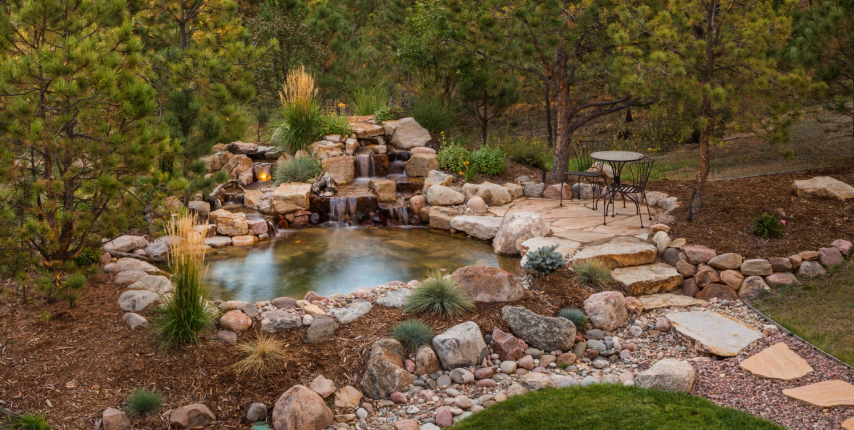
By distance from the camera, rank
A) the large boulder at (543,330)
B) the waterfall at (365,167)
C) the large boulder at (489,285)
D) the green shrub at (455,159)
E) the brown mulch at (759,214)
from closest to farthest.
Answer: the large boulder at (543,330) < the large boulder at (489,285) < the brown mulch at (759,214) < the green shrub at (455,159) < the waterfall at (365,167)

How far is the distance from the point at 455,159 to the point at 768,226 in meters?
4.94

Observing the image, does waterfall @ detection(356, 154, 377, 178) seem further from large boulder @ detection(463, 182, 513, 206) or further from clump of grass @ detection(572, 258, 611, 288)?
clump of grass @ detection(572, 258, 611, 288)

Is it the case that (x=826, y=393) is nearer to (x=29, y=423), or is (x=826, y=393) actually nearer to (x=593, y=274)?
(x=593, y=274)

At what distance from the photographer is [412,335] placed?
4.53 m

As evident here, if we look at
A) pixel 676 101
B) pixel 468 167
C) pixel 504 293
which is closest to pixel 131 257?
pixel 504 293

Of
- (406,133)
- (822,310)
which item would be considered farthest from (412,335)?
(406,133)

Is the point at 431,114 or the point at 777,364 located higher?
the point at 431,114

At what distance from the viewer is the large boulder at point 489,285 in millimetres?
5203

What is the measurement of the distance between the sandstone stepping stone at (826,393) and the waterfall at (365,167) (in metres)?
7.23

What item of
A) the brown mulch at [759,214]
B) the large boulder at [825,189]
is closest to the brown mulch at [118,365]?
the brown mulch at [759,214]

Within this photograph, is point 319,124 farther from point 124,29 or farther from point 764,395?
point 764,395

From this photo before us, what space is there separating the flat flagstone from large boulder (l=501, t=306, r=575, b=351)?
1.19 metres

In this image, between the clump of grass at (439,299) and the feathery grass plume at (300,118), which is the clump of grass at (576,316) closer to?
the clump of grass at (439,299)

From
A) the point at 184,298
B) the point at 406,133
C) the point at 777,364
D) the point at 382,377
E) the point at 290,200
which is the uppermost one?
the point at 406,133
